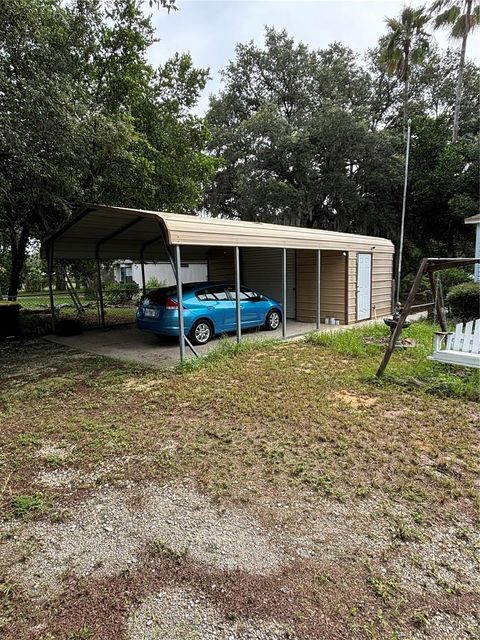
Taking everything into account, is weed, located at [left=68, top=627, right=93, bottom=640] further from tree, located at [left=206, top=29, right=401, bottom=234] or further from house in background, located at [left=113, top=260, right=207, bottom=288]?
tree, located at [left=206, top=29, right=401, bottom=234]

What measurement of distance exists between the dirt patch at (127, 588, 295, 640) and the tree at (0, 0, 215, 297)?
271 inches

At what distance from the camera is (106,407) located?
4793 millimetres

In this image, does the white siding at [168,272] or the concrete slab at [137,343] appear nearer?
the concrete slab at [137,343]

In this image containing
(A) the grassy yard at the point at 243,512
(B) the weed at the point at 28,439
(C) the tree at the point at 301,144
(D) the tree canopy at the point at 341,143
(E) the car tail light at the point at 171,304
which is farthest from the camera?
(C) the tree at the point at 301,144

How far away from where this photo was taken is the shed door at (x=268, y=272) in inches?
464

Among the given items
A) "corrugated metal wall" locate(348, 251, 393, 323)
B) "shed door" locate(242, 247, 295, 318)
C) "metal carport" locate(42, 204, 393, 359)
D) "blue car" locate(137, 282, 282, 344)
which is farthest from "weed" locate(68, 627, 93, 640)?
"shed door" locate(242, 247, 295, 318)

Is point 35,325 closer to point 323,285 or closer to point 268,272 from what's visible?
point 268,272

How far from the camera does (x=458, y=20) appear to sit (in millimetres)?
19078

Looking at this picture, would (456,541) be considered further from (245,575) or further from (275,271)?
(275,271)

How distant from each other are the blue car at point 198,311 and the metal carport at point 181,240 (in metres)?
0.57

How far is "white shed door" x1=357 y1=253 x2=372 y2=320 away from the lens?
11203 millimetres

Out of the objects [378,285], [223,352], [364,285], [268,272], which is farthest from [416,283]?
[378,285]

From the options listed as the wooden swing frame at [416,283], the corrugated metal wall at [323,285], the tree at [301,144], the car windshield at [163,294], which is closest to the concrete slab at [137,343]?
the corrugated metal wall at [323,285]

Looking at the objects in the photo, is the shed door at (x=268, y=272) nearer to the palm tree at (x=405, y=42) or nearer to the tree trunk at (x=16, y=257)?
the tree trunk at (x=16, y=257)
